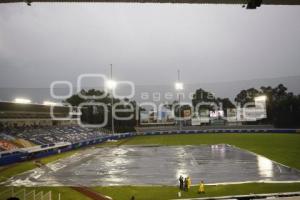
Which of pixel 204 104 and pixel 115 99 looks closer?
pixel 115 99

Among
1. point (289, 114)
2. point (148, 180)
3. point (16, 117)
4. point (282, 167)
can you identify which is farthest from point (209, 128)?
point (148, 180)

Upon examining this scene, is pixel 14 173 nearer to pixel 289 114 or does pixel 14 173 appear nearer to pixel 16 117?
pixel 16 117

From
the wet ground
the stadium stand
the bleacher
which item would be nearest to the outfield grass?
the wet ground

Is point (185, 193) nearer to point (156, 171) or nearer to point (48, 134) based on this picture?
point (156, 171)

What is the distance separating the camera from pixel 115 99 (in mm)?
129250

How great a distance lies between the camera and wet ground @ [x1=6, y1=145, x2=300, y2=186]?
87.2ft

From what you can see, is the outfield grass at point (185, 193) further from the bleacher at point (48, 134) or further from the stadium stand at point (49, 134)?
the stadium stand at point (49, 134)

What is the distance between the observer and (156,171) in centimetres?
3114

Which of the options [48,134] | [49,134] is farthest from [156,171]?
[49,134]

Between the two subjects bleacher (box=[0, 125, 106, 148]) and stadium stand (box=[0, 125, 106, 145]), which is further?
stadium stand (box=[0, 125, 106, 145])

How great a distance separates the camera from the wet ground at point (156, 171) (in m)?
26.6

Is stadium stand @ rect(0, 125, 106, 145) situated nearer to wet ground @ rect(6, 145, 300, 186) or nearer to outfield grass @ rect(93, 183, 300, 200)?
wet ground @ rect(6, 145, 300, 186)

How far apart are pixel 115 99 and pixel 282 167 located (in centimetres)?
10274

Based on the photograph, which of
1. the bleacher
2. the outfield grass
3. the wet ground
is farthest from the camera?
the bleacher
